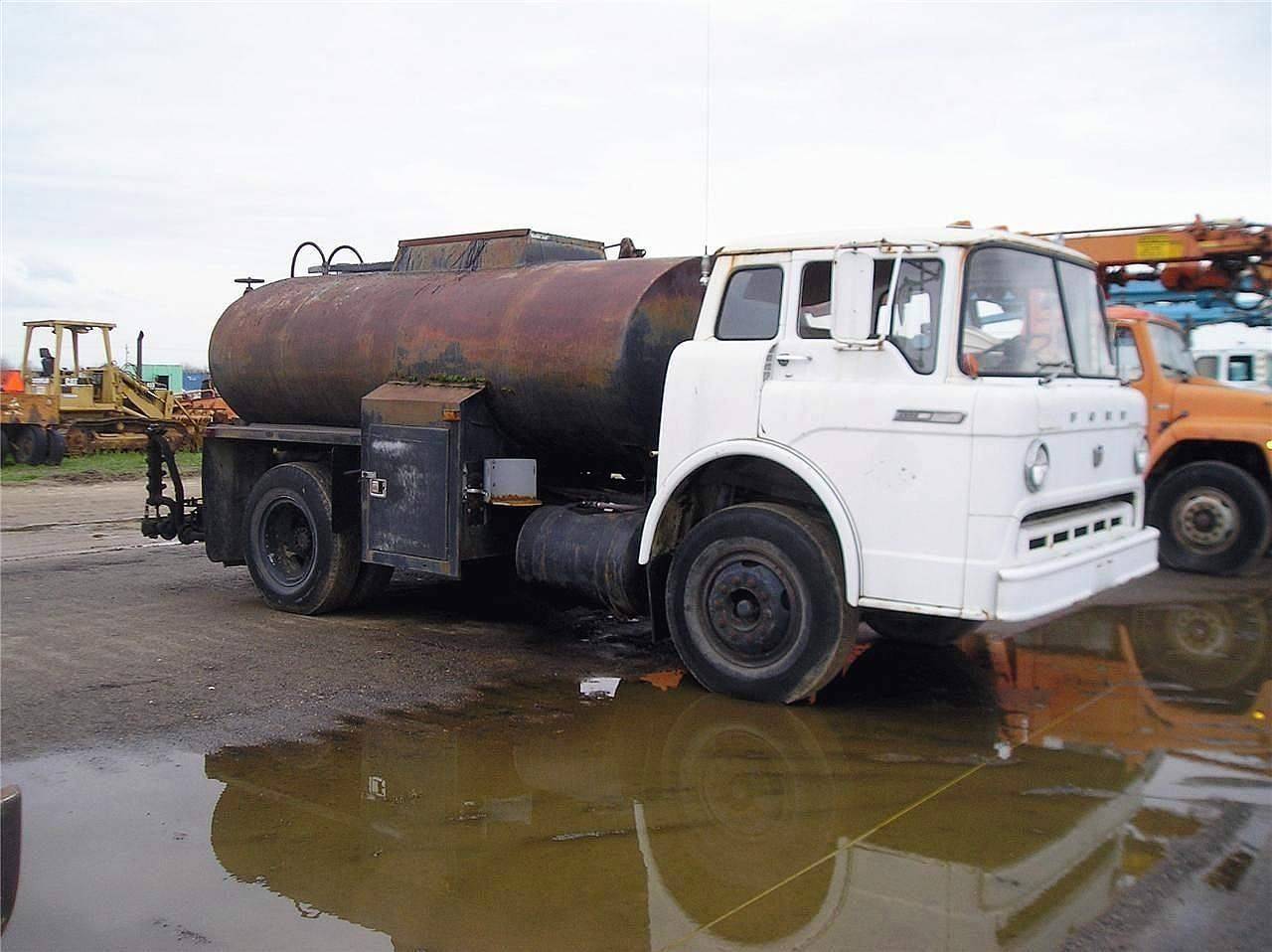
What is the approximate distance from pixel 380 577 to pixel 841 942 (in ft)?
20.0

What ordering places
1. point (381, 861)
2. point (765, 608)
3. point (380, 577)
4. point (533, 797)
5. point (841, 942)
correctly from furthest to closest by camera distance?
point (380, 577)
point (765, 608)
point (533, 797)
point (381, 861)
point (841, 942)

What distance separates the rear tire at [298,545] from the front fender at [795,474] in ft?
9.87

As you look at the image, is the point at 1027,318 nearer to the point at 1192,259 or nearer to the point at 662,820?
the point at 662,820

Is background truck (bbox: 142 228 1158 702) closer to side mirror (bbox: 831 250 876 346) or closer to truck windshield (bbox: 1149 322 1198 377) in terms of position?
side mirror (bbox: 831 250 876 346)

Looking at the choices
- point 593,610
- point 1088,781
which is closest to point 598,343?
point 593,610

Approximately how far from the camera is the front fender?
19.8 feet

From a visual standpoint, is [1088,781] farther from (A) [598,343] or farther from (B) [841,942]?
(A) [598,343]

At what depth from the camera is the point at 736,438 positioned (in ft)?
21.3

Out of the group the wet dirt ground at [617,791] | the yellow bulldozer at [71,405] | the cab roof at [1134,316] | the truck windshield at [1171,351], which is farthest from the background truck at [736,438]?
the yellow bulldozer at [71,405]

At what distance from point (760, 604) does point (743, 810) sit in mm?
1607

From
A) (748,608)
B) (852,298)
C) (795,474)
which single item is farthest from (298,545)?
(852,298)

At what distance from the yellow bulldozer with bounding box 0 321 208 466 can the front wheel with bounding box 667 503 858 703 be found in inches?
777

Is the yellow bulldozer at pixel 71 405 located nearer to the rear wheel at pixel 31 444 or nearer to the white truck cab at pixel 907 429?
the rear wheel at pixel 31 444

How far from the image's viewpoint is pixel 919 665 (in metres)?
7.45
